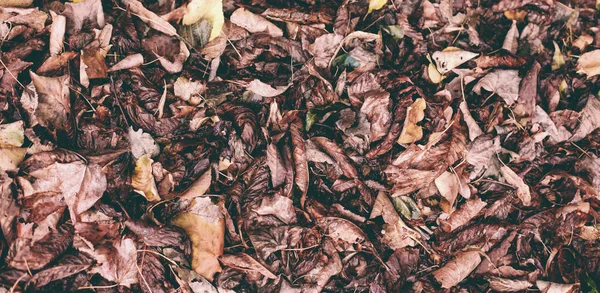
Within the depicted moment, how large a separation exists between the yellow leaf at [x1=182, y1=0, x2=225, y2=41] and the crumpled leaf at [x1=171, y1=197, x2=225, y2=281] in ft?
2.54

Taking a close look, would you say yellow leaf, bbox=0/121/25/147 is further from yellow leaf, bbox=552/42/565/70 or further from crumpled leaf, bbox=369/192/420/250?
yellow leaf, bbox=552/42/565/70

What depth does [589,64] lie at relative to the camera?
2283 mm

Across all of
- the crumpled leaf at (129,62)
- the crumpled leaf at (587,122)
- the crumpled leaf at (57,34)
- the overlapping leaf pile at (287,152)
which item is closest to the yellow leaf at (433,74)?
the overlapping leaf pile at (287,152)

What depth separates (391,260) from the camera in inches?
80.3

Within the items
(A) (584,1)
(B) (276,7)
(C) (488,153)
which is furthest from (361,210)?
(A) (584,1)

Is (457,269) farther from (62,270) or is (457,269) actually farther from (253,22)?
(62,270)

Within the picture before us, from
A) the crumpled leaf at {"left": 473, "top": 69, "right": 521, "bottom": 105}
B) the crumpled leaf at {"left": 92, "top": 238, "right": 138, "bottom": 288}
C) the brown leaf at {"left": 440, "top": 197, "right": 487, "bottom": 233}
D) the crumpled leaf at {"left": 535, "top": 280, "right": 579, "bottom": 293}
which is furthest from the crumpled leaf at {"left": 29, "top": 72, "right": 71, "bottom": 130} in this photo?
the crumpled leaf at {"left": 535, "top": 280, "right": 579, "bottom": 293}

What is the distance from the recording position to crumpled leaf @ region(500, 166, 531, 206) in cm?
209

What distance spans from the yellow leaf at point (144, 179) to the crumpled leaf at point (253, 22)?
0.75 m

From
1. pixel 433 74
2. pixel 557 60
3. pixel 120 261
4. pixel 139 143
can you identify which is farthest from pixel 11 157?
pixel 557 60

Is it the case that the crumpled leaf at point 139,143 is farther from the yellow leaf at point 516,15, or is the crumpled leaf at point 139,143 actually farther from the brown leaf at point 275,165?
the yellow leaf at point 516,15

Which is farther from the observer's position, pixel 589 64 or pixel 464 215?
pixel 589 64

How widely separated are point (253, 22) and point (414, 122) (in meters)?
0.87

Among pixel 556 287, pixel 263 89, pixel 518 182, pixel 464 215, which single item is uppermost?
pixel 263 89
